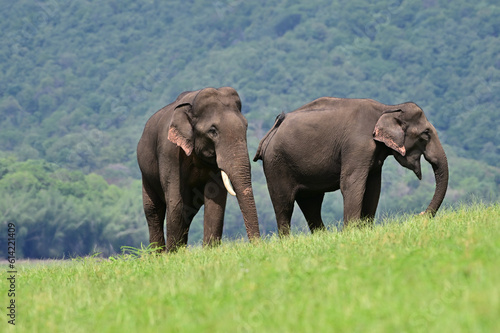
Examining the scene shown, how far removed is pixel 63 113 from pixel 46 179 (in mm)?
69907

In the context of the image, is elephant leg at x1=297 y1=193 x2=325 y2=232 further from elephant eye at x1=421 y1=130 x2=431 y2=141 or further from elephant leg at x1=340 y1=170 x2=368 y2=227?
elephant eye at x1=421 y1=130 x2=431 y2=141

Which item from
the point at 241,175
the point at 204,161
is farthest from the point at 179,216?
the point at 241,175

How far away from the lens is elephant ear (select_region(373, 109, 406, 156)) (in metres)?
14.6

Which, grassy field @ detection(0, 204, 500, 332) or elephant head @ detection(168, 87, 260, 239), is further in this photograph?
elephant head @ detection(168, 87, 260, 239)

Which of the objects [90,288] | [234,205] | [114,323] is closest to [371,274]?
[114,323]

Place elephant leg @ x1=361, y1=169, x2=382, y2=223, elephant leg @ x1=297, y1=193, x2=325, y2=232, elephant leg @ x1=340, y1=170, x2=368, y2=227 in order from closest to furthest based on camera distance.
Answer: elephant leg @ x1=340, y1=170, x2=368, y2=227 → elephant leg @ x1=361, y1=169, x2=382, y2=223 → elephant leg @ x1=297, y1=193, x2=325, y2=232

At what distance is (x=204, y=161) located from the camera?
44.1 ft

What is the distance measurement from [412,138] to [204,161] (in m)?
3.87

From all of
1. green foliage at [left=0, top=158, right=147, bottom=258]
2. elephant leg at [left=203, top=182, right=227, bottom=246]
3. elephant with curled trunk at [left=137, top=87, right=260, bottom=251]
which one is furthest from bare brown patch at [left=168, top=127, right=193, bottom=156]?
green foliage at [left=0, top=158, right=147, bottom=258]

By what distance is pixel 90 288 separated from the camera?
930 centimetres

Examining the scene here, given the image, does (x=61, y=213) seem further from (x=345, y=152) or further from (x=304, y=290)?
(x=304, y=290)

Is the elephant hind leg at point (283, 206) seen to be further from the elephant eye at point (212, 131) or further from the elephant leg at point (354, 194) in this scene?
the elephant eye at point (212, 131)

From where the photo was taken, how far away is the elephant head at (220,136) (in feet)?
41.4

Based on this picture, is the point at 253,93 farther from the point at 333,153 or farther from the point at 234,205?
the point at 333,153
